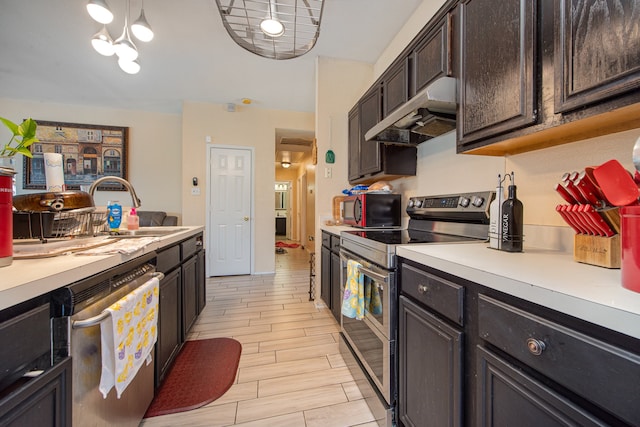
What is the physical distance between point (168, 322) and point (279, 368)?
→ 0.76 m

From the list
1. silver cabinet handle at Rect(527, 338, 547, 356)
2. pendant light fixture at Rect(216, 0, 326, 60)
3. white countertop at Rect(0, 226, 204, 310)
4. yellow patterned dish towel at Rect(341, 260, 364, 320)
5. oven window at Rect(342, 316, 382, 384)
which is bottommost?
oven window at Rect(342, 316, 382, 384)

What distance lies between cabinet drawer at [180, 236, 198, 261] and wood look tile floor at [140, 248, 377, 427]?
716 mm

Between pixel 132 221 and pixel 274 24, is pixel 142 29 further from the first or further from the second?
pixel 132 221

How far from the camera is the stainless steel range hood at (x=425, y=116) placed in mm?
1246

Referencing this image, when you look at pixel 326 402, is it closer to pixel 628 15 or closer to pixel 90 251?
pixel 90 251

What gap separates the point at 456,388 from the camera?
807mm

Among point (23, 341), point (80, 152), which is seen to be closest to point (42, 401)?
point (23, 341)

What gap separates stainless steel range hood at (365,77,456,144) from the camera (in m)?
1.25

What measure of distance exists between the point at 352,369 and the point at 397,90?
195cm

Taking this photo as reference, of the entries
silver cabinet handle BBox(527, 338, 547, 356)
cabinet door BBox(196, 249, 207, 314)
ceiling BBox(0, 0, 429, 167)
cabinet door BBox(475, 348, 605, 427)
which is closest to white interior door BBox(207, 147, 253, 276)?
ceiling BBox(0, 0, 429, 167)

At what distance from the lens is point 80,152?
4008 millimetres

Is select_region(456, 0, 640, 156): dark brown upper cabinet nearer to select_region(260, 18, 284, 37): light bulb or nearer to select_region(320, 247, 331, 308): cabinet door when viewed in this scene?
select_region(260, 18, 284, 37): light bulb

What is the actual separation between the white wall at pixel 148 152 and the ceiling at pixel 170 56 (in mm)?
168

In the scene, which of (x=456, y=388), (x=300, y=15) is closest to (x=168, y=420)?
(x=456, y=388)
